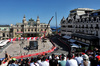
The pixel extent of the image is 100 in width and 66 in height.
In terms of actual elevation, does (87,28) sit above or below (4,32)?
above

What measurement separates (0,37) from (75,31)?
50.6m

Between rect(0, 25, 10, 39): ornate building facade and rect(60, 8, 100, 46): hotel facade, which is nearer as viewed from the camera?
rect(60, 8, 100, 46): hotel facade

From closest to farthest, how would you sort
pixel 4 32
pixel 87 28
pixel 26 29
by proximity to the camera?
pixel 87 28 < pixel 4 32 < pixel 26 29

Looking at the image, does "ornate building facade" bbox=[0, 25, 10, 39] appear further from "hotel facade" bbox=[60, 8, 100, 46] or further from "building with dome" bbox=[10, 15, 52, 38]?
"hotel facade" bbox=[60, 8, 100, 46]

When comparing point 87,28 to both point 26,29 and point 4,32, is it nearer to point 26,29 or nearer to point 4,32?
point 26,29

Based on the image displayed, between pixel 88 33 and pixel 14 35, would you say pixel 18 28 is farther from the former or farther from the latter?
pixel 88 33

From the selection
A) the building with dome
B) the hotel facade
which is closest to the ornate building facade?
the building with dome

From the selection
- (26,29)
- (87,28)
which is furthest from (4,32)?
(87,28)

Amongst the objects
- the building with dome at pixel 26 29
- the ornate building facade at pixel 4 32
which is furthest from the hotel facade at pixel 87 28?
the ornate building facade at pixel 4 32

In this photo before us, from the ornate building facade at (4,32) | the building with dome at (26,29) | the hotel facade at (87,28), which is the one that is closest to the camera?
the hotel facade at (87,28)

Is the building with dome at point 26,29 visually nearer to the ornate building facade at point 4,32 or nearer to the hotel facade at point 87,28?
the ornate building facade at point 4,32

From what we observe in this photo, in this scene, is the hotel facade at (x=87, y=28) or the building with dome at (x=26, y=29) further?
the building with dome at (x=26, y=29)

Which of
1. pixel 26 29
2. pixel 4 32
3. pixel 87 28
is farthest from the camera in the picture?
pixel 26 29

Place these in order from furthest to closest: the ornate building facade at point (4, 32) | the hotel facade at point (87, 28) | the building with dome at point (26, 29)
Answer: the building with dome at point (26, 29)
the ornate building facade at point (4, 32)
the hotel facade at point (87, 28)
